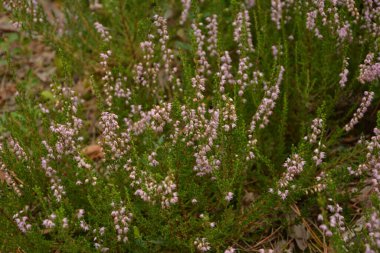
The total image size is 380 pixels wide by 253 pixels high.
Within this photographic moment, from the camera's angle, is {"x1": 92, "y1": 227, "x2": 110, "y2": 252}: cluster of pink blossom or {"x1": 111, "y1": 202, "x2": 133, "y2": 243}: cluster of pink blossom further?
{"x1": 92, "y1": 227, "x2": 110, "y2": 252}: cluster of pink blossom

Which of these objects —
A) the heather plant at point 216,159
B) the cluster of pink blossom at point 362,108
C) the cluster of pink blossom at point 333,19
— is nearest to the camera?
the heather plant at point 216,159

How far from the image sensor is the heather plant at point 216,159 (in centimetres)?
289

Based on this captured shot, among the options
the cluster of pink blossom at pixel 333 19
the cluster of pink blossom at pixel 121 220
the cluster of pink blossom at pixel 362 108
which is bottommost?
the cluster of pink blossom at pixel 121 220

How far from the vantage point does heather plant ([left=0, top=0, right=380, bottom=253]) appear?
9.47 ft

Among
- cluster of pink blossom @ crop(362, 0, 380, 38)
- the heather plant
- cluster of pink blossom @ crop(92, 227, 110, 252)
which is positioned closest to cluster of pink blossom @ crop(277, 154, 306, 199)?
the heather plant

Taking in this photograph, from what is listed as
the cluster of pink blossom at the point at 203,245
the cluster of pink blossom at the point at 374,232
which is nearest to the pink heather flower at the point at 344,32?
the cluster of pink blossom at the point at 374,232

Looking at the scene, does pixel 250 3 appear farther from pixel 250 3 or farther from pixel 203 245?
pixel 203 245

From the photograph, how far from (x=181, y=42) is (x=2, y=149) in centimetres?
226

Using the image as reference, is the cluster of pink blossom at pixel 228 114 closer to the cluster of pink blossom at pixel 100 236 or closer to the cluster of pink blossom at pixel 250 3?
the cluster of pink blossom at pixel 100 236

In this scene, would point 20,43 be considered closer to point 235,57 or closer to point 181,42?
point 181,42

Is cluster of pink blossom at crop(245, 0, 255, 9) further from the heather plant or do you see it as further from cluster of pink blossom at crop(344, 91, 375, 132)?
cluster of pink blossom at crop(344, 91, 375, 132)

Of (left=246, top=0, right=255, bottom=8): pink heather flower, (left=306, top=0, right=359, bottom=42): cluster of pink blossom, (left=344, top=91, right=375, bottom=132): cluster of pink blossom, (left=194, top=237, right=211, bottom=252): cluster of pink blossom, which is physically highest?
(left=246, top=0, right=255, bottom=8): pink heather flower

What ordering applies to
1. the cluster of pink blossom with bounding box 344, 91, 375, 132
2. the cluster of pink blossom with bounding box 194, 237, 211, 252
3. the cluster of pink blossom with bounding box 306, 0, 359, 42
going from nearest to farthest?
the cluster of pink blossom with bounding box 194, 237, 211, 252 < the cluster of pink blossom with bounding box 344, 91, 375, 132 < the cluster of pink blossom with bounding box 306, 0, 359, 42

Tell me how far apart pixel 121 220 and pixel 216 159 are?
707 mm
